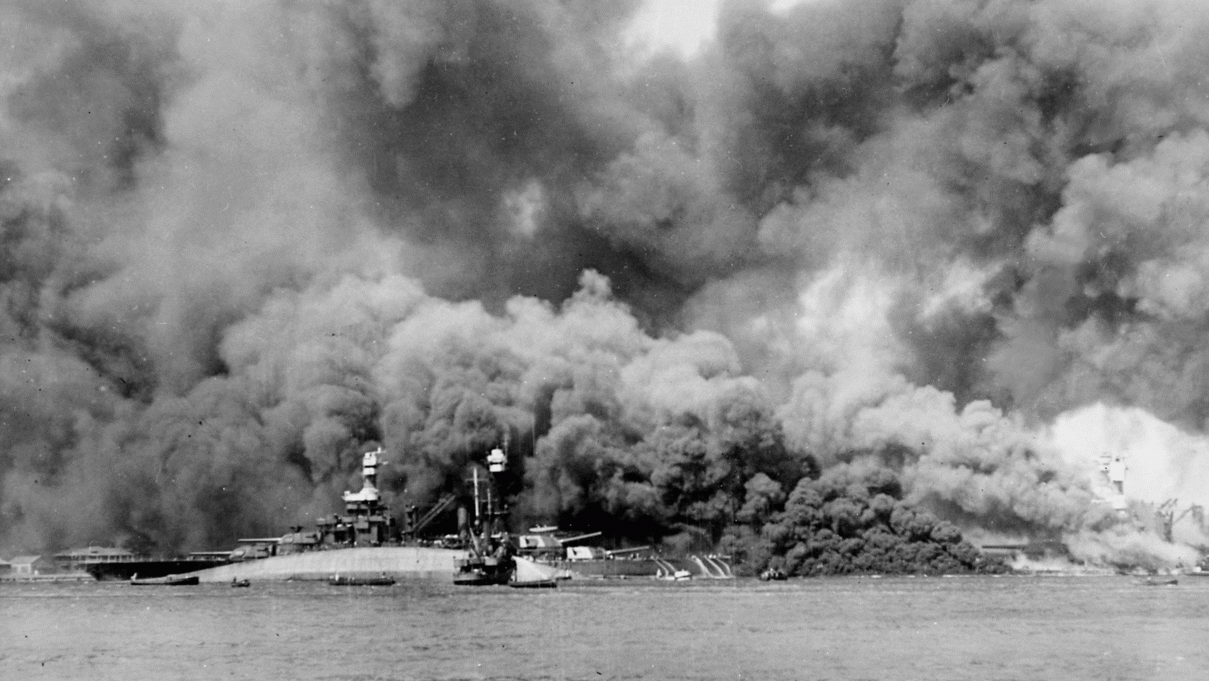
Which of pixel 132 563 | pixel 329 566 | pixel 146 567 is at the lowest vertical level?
pixel 329 566

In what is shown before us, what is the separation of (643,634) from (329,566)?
2641 inches

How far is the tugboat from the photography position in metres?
119

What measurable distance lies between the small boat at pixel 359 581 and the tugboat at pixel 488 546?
567 cm

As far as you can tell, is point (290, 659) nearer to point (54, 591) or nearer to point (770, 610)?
point (770, 610)

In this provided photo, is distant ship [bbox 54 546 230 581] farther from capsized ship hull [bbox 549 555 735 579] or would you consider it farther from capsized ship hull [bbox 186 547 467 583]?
capsized ship hull [bbox 549 555 735 579]

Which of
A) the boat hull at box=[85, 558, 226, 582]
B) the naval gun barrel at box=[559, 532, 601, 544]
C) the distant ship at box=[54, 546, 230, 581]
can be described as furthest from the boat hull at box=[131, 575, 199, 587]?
the naval gun barrel at box=[559, 532, 601, 544]

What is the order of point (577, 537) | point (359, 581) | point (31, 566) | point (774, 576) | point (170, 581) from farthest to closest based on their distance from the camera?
point (31, 566)
point (170, 581)
point (359, 581)
point (577, 537)
point (774, 576)

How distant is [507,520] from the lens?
12762 centimetres

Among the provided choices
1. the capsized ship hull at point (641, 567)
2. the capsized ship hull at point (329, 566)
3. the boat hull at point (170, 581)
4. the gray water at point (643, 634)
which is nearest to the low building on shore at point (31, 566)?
the boat hull at point (170, 581)

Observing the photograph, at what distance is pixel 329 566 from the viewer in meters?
132

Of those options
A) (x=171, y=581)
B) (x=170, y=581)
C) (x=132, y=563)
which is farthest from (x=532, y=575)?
(x=132, y=563)

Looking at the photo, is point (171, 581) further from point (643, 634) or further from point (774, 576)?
point (643, 634)

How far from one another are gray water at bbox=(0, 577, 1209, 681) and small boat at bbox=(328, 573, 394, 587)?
18.1 m

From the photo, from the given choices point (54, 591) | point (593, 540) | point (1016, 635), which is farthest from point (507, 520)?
point (1016, 635)
